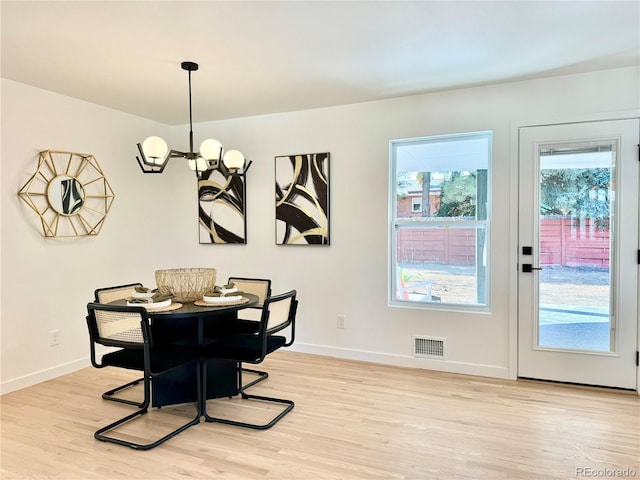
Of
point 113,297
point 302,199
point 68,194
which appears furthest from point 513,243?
point 68,194

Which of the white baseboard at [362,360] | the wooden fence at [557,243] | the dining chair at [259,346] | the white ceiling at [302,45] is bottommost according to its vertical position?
the white baseboard at [362,360]

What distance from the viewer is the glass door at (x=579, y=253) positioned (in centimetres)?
311

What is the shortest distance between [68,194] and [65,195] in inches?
1.2

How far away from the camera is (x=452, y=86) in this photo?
3479mm

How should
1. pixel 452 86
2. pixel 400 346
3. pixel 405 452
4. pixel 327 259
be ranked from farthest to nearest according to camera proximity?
pixel 327 259 → pixel 400 346 → pixel 452 86 → pixel 405 452

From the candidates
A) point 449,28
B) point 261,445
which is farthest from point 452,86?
point 261,445

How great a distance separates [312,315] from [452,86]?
8.08 feet


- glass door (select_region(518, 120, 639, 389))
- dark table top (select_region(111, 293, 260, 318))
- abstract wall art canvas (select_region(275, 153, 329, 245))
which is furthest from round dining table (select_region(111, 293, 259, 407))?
glass door (select_region(518, 120, 639, 389))

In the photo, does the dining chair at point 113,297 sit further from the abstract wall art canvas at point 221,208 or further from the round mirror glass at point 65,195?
the abstract wall art canvas at point 221,208

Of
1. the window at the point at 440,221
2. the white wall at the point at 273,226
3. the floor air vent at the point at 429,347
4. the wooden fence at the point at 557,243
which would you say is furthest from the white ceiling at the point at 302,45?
the floor air vent at the point at 429,347

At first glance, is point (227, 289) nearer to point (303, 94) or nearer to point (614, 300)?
point (303, 94)

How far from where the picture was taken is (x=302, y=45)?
2645 mm

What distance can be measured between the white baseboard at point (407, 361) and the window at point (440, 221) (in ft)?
1.62

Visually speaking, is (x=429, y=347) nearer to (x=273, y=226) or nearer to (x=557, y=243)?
(x=557, y=243)
